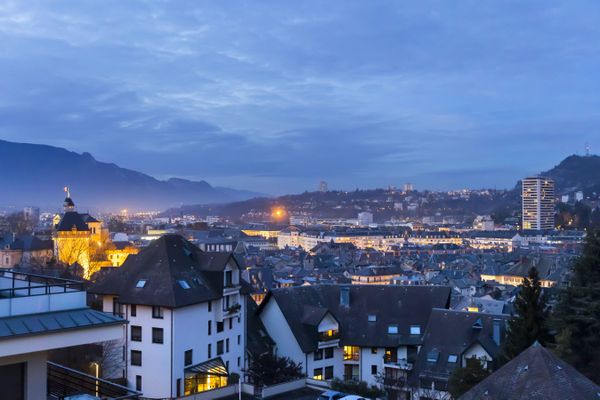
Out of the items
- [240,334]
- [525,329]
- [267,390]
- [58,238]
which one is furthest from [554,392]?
[58,238]

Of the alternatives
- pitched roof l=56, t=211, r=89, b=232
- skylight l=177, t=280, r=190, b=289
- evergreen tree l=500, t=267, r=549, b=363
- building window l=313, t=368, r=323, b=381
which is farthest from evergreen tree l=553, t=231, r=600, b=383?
pitched roof l=56, t=211, r=89, b=232

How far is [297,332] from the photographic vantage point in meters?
35.2

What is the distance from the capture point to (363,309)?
3784cm

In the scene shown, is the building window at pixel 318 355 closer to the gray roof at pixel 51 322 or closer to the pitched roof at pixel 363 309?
the pitched roof at pixel 363 309

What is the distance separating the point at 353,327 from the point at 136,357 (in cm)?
1316

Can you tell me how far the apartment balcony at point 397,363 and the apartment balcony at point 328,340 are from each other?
9.76 ft

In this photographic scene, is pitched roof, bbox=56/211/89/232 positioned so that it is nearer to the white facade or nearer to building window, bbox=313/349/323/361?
the white facade

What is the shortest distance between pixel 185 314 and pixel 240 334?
511cm

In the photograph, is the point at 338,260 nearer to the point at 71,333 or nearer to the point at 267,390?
the point at 267,390

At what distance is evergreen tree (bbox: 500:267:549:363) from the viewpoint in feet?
88.7

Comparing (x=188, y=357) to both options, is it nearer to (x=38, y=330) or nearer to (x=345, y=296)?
(x=345, y=296)

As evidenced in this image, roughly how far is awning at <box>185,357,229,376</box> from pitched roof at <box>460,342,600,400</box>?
13647mm

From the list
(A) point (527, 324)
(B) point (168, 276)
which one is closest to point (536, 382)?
(A) point (527, 324)

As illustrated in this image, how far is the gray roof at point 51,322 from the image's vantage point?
8.48 metres
